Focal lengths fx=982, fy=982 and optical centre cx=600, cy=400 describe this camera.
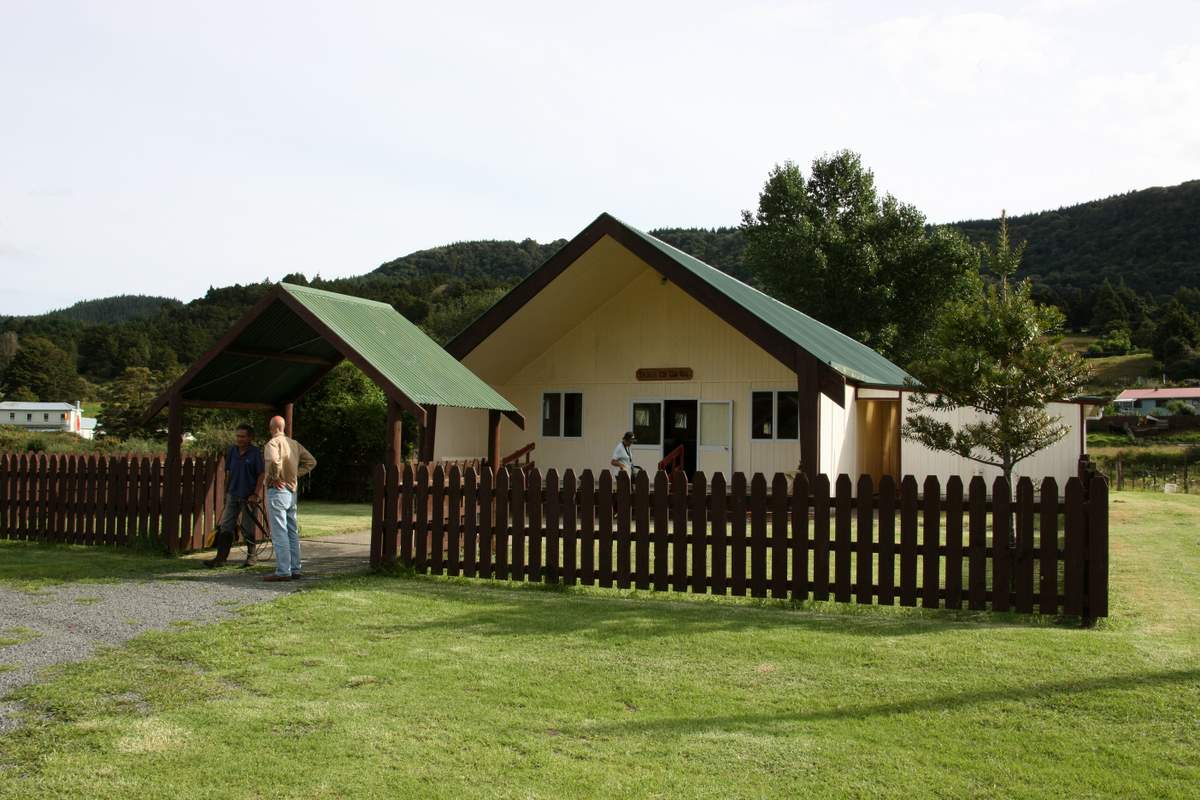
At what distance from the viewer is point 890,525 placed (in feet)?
29.3

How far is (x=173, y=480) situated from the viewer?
1278 cm

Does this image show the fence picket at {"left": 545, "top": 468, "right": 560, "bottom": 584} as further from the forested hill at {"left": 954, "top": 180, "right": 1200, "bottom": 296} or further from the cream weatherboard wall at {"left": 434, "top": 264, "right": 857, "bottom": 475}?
the forested hill at {"left": 954, "top": 180, "right": 1200, "bottom": 296}

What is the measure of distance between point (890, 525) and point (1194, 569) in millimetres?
5826

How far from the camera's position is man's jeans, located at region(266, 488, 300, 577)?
1048cm

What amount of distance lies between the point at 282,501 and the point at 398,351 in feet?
9.56

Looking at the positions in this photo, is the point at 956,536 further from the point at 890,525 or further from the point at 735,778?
the point at 735,778

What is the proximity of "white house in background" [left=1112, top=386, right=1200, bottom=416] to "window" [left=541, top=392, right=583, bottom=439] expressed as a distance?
62.5 meters

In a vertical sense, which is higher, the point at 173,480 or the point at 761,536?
the point at 173,480

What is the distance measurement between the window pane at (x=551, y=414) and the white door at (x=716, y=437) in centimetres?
352

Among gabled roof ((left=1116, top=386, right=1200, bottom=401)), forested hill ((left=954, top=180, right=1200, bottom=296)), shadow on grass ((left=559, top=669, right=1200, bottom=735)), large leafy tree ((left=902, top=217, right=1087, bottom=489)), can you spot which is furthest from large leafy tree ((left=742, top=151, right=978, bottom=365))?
forested hill ((left=954, top=180, right=1200, bottom=296))

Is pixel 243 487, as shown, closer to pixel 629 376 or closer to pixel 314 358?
pixel 314 358

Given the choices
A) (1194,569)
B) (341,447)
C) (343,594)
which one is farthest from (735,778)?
(341,447)

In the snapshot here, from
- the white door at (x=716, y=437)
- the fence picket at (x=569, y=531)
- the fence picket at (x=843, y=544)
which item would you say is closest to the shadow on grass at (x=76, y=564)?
the fence picket at (x=569, y=531)

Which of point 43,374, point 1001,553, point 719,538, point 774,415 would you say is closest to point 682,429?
point 774,415
